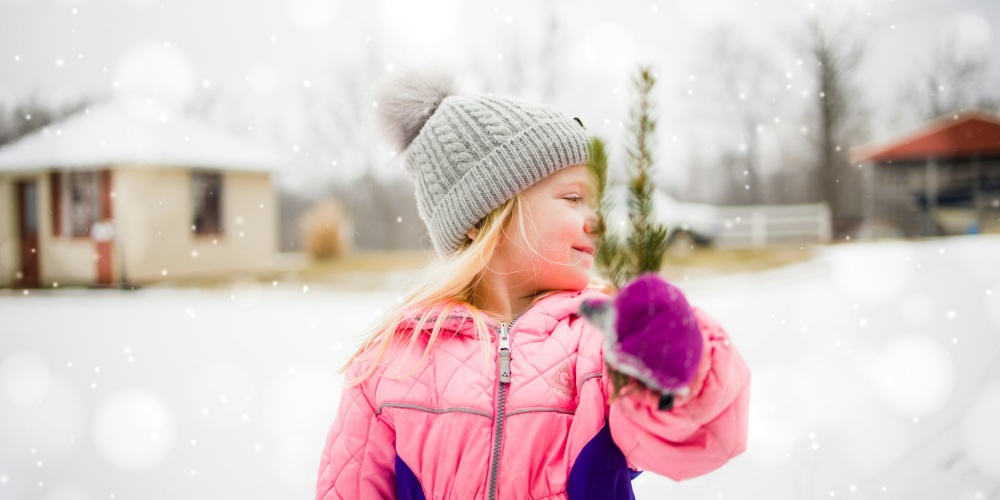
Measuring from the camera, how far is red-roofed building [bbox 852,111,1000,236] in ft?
36.8

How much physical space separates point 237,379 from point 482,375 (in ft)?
13.4

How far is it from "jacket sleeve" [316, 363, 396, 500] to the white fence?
12922 mm

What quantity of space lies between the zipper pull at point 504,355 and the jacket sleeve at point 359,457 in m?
0.29

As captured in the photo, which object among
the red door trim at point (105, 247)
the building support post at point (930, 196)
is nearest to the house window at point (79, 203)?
the red door trim at point (105, 247)

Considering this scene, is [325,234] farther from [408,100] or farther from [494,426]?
[494,426]

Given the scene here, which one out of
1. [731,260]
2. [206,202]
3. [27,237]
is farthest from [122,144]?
[731,260]

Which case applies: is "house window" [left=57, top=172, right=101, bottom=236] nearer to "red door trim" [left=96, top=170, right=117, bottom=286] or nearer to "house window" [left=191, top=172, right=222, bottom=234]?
"red door trim" [left=96, top=170, right=117, bottom=286]

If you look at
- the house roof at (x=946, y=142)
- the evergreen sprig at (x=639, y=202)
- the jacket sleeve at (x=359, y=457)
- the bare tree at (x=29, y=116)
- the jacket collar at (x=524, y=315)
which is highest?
the bare tree at (x=29, y=116)

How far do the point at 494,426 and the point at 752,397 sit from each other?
3130mm

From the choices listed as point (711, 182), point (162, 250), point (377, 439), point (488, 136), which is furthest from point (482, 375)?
point (162, 250)

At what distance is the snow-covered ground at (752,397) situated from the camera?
10.0 ft

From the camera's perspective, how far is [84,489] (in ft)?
10.4

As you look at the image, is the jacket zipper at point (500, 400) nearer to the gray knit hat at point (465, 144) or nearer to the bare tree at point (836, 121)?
the gray knit hat at point (465, 144)

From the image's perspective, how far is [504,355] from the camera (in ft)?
3.91
